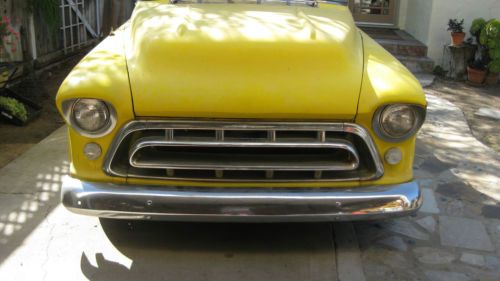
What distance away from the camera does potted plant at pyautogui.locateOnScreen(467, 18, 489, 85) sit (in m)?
8.45

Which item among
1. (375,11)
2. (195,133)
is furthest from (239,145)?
(375,11)

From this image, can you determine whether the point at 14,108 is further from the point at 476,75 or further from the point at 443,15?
the point at 443,15

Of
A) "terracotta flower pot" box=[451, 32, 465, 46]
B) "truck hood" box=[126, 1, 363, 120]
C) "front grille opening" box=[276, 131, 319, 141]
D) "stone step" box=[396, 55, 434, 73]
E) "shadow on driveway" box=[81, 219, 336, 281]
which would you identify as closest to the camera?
"truck hood" box=[126, 1, 363, 120]

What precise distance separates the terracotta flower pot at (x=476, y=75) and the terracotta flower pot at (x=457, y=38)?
1.53 feet

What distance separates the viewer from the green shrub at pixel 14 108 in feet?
19.4

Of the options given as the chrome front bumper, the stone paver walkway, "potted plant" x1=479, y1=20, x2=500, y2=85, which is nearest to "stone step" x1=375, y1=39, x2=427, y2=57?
"potted plant" x1=479, y1=20, x2=500, y2=85

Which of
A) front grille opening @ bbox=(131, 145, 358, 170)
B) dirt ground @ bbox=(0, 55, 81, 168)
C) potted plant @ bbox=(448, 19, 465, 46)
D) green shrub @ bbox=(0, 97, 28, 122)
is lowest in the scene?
dirt ground @ bbox=(0, 55, 81, 168)

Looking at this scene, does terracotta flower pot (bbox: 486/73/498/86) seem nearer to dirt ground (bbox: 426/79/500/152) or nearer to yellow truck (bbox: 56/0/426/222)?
dirt ground (bbox: 426/79/500/152)

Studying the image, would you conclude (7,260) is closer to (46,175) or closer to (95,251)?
(95,251)

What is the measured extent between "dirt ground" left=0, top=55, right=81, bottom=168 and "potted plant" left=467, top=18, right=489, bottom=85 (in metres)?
5.89

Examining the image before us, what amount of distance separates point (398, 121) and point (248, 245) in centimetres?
122

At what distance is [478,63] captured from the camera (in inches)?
337

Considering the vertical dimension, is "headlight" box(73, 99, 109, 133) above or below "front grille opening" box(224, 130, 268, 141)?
above

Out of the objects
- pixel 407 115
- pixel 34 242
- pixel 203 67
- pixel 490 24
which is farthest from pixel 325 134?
pixel 490 24
